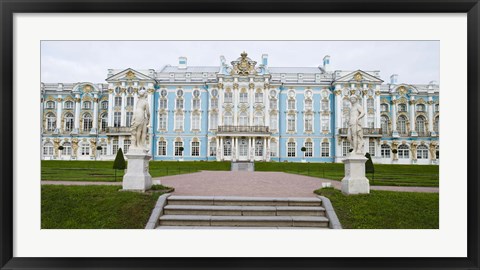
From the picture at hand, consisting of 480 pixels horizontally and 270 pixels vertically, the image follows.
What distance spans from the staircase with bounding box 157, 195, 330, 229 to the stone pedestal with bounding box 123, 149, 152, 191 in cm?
93

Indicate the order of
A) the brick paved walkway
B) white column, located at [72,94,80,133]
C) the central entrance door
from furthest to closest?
the central entrance door
white column, located at [72,94,80,133]
the brick paved walkway

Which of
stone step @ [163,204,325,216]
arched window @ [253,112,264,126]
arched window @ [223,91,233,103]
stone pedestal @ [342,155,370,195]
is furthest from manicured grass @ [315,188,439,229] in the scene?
arched window @ [223,91,233,103]

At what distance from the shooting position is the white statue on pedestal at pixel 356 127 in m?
7.21

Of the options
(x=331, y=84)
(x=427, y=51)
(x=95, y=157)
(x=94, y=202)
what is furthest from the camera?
(x=331, y=84)

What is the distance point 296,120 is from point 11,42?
92.6ft

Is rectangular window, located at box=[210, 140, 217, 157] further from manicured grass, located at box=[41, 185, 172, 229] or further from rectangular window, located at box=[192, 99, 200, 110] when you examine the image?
manicured grass, located at box=[41, 185, 172, 229]

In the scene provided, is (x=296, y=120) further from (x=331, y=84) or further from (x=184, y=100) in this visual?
(x=184, y=100)

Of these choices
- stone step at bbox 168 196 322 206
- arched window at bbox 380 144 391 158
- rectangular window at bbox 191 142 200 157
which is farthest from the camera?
rectangular window at bbox 191 142 200 157

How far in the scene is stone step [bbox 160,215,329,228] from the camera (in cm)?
561

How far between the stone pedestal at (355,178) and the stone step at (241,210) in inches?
50.8

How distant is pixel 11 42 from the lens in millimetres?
4562
